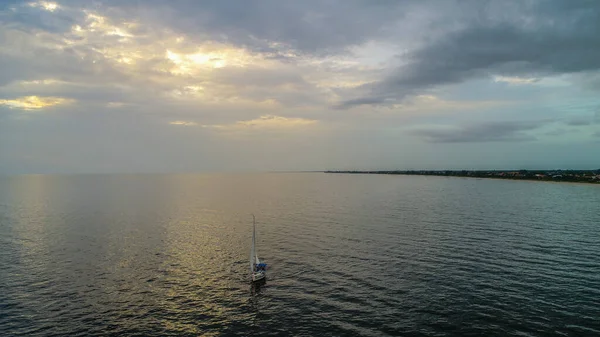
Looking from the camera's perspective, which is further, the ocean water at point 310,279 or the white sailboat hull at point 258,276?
the white sailboat hull at point 258,276

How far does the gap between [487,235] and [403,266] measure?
29.8 meters

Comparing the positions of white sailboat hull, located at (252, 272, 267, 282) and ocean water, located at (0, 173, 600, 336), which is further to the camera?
white sailboat hull, located at (252, 272, 267, 282)

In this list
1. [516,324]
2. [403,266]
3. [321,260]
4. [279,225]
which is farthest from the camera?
[279,225]

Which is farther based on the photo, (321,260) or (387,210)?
(387,210)

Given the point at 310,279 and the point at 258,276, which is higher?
the point at 258,276

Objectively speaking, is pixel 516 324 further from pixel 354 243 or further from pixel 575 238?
pixel 575 238

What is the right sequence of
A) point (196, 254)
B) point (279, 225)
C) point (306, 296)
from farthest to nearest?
point (279, 225), point (196, 254), point (306, 296)

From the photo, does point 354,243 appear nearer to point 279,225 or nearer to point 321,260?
point 321,260

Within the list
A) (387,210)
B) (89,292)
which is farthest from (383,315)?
(387,210)

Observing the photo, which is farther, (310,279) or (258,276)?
(310,279)

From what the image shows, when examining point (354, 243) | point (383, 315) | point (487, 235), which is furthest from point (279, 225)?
point (383, 315)

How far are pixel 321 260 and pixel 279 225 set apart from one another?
33193mm

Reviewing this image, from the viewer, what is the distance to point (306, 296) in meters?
40.5

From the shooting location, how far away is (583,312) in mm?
34562
